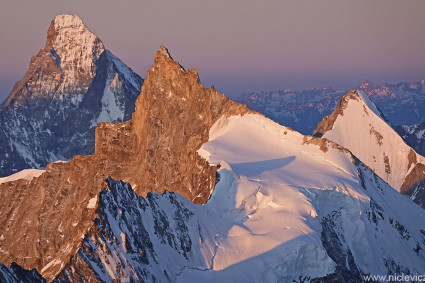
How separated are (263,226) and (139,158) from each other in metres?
77.9

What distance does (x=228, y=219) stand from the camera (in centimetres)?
9938

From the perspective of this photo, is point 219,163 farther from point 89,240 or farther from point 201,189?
point 89,240

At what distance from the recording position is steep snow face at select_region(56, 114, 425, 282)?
81938mm

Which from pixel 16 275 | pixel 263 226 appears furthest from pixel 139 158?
pixel 16 275

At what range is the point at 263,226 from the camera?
96.6 metres

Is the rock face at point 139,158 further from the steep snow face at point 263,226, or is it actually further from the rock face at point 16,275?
the rock face at point 16,275

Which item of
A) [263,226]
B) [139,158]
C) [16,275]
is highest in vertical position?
[139,158]

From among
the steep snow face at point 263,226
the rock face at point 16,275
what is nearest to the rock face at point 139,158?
the steep snow face at point 263,226

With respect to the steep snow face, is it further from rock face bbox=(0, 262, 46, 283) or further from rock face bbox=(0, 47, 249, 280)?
rock face bbox=(0, 47, 249, 280)

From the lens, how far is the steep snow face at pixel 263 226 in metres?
81.9

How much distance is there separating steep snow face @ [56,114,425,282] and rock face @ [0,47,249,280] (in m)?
19.0

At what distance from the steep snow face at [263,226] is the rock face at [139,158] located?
19.0m

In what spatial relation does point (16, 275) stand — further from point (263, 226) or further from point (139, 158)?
point (139, 158)

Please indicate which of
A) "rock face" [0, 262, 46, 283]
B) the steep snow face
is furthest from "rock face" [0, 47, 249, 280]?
"rock face" [0, 262, 46, 283]
